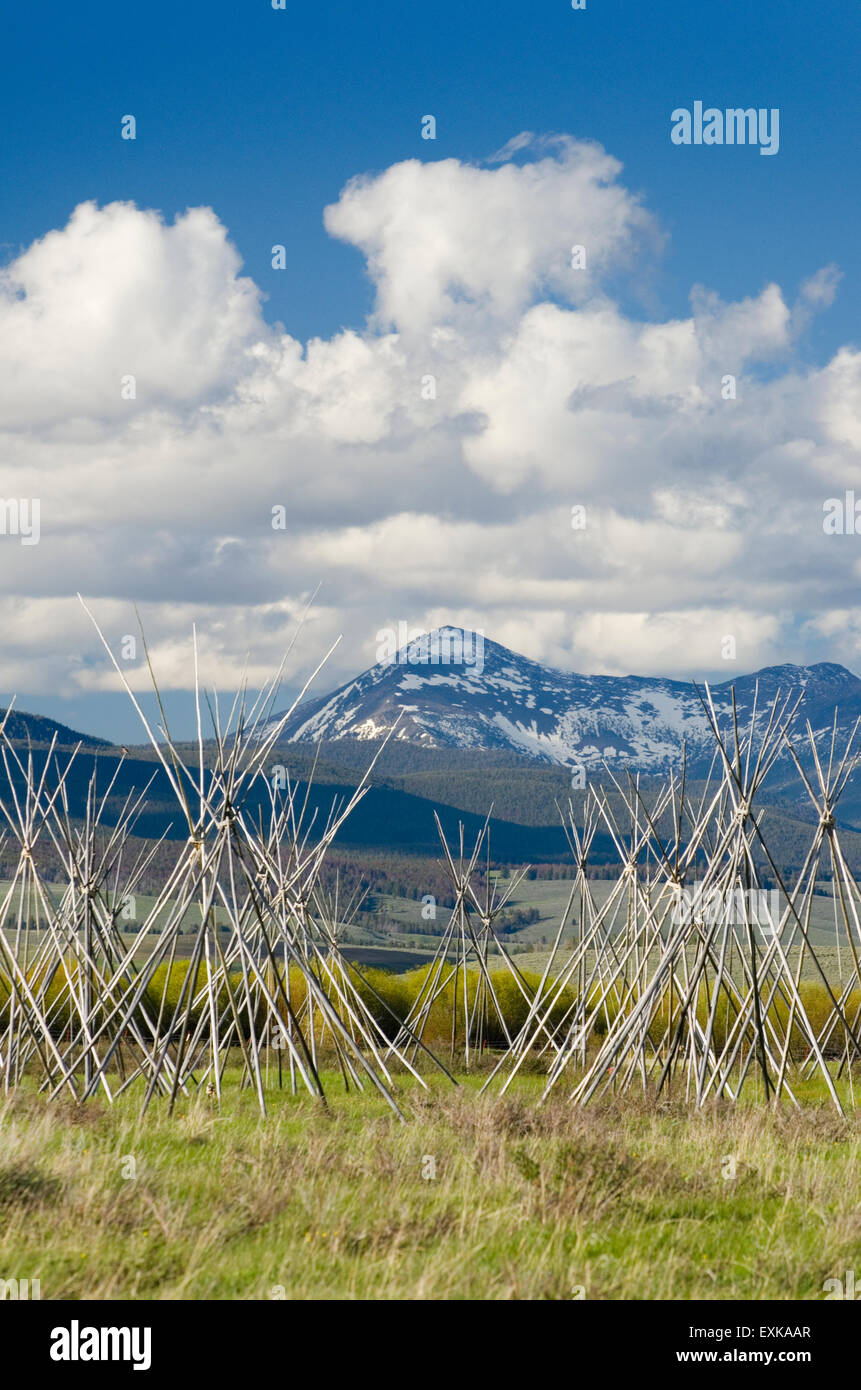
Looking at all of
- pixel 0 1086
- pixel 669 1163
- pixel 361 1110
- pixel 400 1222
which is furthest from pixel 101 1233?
pixel 0 1086

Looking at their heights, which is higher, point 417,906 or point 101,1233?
point 101,1233

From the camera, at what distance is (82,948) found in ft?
42.9

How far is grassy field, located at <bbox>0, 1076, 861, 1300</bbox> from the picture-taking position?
15.4 feet

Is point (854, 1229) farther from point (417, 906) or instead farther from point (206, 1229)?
point (417, 906)

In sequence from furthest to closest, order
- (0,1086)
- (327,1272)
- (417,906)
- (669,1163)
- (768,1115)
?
(417,906), (0,1086), (768,1115), (669,1163), (327,1272)

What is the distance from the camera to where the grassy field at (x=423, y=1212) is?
15.4ft

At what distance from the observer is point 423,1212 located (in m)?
5.70

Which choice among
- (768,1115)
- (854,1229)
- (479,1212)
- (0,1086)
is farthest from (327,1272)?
(0,1086)

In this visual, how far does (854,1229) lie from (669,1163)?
1.48 meters

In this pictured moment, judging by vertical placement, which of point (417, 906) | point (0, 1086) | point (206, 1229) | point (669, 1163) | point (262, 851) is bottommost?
point (417, 906)

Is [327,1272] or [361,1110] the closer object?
[327,1272]
